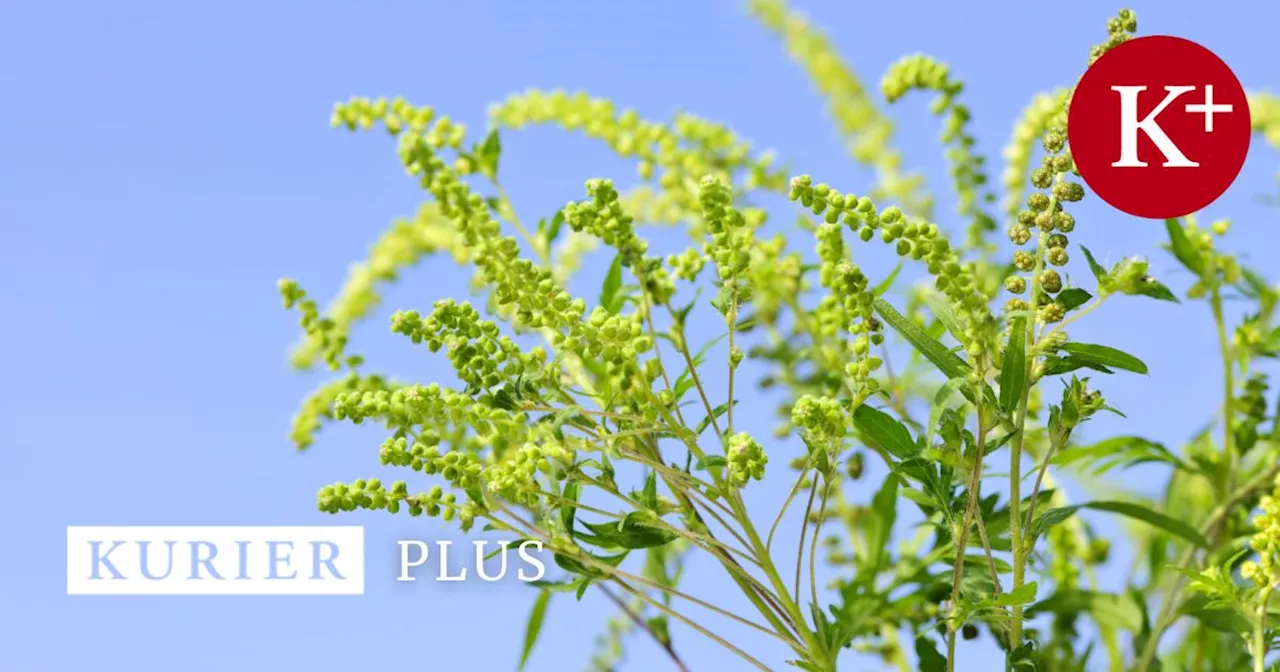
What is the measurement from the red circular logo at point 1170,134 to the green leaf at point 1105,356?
238 mm

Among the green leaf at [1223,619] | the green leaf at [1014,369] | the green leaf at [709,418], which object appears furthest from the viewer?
the green leaf at [1223,619]

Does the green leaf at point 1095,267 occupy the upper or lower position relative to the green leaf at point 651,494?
upper

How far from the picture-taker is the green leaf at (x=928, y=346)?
0.89 meters

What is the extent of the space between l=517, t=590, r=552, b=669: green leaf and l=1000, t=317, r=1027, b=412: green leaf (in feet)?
1.77

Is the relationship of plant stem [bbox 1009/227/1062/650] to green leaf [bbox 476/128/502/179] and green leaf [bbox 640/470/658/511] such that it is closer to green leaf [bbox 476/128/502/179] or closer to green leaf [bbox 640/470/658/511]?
green leaf [bbox 640/470/658/511]

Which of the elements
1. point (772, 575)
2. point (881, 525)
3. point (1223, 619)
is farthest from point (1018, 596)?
point (881, 525)

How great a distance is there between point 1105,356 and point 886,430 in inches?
6.1

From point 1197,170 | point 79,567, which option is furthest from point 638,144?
point 79,567

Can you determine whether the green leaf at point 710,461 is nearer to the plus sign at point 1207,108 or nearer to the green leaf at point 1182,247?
the plus sign at point 1207,108

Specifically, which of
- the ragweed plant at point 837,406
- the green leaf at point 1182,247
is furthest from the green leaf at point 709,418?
the green leaf at point 1182,247

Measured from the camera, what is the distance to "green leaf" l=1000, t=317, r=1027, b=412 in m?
0.85

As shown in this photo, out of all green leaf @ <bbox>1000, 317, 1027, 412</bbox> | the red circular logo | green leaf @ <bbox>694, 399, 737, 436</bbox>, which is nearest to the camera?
green leaf @ <bbox>1000, 317, 1027, 412</bbox>

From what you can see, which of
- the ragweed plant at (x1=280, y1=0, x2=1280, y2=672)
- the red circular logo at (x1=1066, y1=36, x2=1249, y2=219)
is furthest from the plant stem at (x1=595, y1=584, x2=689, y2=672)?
the red circular logo at (x1=1066, y1=36, x2=1249, y2=219)

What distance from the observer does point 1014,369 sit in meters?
0.86
